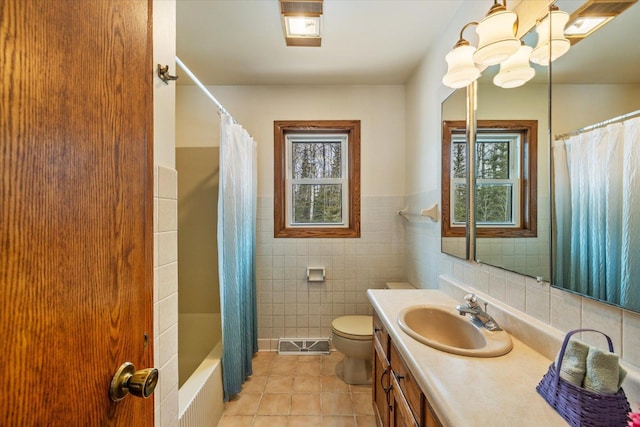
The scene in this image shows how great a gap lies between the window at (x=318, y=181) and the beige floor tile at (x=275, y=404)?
1.31 metres

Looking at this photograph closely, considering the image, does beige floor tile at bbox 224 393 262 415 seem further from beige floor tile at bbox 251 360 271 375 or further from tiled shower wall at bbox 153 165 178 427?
tiled shower wall at bbox 153 165 178 427

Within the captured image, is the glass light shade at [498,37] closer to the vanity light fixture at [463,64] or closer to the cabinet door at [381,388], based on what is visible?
the vanity light fixture at [463,64]

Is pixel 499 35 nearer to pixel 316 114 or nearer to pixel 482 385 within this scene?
pixel 482 385

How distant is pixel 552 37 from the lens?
0.94m

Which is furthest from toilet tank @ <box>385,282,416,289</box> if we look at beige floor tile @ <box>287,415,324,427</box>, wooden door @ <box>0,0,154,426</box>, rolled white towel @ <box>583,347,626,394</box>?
wooden door @ <box>0,0,154,426</box>

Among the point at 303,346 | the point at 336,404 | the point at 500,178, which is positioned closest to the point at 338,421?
the point at 336,404

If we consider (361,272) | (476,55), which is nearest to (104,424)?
(476,55)

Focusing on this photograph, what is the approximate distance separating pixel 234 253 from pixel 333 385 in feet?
4.07

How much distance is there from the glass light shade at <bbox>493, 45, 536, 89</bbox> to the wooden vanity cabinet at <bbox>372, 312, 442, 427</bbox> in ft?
4.09

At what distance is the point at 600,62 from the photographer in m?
0.83

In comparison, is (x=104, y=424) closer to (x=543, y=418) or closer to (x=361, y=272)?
(x=543, y=418)

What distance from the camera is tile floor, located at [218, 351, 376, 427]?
1682 millimetres

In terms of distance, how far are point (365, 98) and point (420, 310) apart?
198cm

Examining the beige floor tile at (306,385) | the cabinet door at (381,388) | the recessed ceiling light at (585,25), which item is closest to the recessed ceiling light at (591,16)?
the recessed ceiling light at (585,25)
